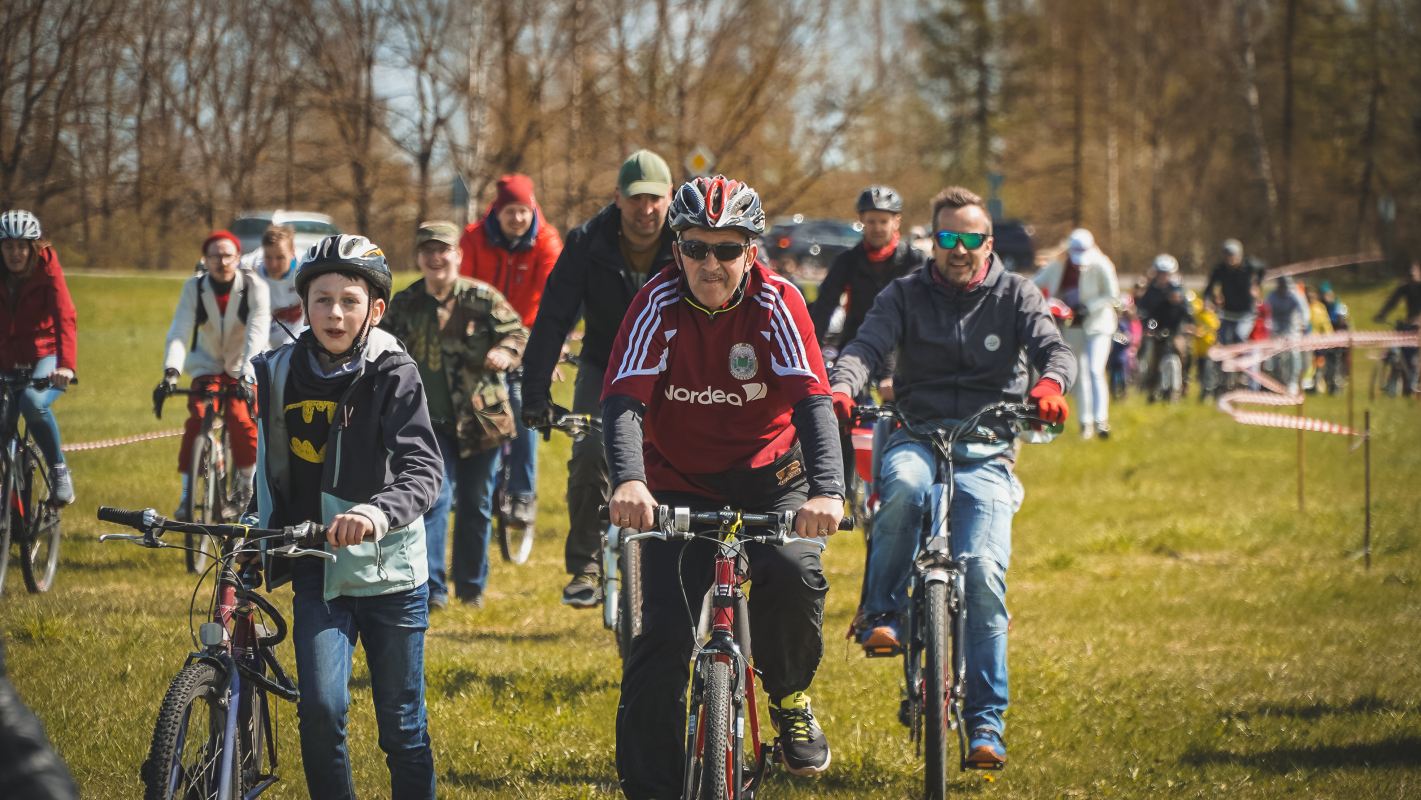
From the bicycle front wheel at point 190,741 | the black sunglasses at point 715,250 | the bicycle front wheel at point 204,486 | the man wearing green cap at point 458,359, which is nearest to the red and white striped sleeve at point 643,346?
the black sunglasses at point 715,250

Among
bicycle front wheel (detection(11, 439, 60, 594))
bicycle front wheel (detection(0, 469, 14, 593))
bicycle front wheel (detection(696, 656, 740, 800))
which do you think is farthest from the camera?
bicycle front wheel (detection(11, 439, 60, 594))

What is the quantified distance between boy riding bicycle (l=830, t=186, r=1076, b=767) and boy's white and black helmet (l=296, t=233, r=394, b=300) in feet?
6.44

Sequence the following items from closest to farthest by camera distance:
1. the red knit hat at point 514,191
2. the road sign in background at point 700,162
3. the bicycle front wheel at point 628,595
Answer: the bicycle front wheel at point 628,595, the red knit hat at point 514,191, the road sign in background at point 700,162

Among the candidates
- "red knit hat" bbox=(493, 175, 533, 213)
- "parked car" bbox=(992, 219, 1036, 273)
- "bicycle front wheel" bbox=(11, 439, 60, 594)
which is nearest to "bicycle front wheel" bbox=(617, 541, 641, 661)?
"red knit hat" bbox=(493, 175, 533, 213)

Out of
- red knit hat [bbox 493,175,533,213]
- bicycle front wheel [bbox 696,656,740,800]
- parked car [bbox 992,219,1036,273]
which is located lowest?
bicycle front wheel [bbox 696,656,740,800]

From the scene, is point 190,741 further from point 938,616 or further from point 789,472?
point 938,616

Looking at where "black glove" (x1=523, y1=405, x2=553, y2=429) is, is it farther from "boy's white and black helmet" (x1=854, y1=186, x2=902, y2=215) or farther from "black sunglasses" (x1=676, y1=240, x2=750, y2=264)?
"boy's white and black helmet" (x1=854, y1=186, x2=902, y2=215)

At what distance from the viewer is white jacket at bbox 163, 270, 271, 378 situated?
8.18 meters

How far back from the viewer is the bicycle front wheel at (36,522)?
7387 mm

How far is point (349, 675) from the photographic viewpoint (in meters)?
3.68

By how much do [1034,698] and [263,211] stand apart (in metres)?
26.5

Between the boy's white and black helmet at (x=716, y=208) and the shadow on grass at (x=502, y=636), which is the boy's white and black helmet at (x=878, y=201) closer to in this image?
the shadow on grass at (x=502, y=636)

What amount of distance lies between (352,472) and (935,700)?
7.06 ft

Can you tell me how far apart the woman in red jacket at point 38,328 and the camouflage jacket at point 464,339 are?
189 centimetres
